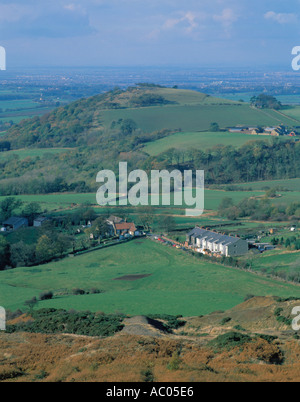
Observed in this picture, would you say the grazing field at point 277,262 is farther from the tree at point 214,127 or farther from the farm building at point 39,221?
the tree at point 214,127

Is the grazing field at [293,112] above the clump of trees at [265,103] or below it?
below

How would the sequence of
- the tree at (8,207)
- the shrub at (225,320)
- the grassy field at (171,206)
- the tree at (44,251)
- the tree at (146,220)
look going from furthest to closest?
the grassy field at (171,206) < the tree at (8,207) < the tree at (146,220) < the tree at (44,251) < the shrub at (225,320)

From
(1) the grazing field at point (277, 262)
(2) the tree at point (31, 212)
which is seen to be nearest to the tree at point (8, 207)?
(2) the tree at point (31, 212)

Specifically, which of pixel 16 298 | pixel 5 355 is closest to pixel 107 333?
pixel 5 355

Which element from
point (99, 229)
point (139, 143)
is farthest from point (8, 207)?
point (139, 143)

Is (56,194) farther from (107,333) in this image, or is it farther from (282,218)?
(107,333)

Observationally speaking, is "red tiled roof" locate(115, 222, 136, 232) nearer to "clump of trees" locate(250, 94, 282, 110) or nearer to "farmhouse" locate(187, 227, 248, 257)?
"farmhouse" locate(187, 227, 248, 257)
